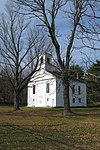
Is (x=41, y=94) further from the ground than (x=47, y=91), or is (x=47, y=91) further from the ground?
(x=47, y=91)

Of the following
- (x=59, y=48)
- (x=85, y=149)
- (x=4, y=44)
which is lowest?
(x=85, y=149)

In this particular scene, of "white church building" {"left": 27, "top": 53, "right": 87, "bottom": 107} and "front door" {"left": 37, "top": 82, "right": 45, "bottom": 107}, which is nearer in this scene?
"white church building" {"left": 27, "top": 53, "right": 87, "bottom": 107}

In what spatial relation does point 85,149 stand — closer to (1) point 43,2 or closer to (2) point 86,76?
(2) point 86,76

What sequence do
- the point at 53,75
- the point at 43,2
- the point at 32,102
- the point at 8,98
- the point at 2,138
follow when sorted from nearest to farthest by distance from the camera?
1. the point at 2,138
2. the point at 43,2
3. the point at 53,75
4. the point at 32,102
5. the point at 8,98

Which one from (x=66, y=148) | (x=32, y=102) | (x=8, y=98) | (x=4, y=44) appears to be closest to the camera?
(x=66, y=148)

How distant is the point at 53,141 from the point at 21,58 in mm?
27947

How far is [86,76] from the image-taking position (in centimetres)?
530

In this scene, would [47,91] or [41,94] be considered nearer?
[47,91]

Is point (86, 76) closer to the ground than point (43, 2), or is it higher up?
closer to the ground

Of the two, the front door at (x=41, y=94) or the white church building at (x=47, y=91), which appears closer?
the white church building at (x=47, y=91)

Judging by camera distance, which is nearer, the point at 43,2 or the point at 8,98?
the point at 43,2

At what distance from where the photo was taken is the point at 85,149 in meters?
11.0

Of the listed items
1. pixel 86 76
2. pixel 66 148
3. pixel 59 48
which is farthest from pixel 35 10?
pixel 86 76

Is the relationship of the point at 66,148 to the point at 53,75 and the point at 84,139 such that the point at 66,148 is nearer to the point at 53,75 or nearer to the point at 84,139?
the point at 84,139
